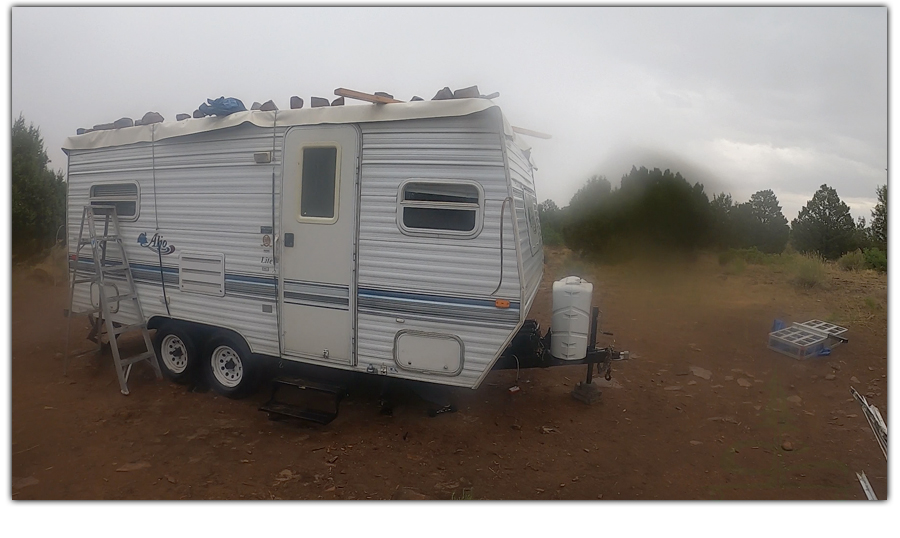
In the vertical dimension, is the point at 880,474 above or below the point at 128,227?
below

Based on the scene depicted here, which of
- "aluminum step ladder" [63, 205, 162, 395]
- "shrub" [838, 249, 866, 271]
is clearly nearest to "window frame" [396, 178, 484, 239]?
"aluminum step ladder" [63, 205, 162, 395]

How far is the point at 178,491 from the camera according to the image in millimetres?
3701

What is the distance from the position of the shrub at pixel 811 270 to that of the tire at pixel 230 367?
1110cm

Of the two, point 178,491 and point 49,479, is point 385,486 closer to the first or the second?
point 178,491

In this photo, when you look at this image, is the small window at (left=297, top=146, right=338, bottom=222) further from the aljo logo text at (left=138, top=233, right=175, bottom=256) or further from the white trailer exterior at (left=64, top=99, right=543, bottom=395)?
the aljo logo text at (left=138, top=233, right=175, bottom=256)

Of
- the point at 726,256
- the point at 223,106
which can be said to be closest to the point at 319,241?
the point at 223,106

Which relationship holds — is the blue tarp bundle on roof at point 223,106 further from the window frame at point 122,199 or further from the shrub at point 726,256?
the shrub at point 726,256

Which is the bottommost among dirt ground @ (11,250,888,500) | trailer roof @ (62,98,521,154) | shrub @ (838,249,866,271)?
dirt ground @ (11,250,888,500)

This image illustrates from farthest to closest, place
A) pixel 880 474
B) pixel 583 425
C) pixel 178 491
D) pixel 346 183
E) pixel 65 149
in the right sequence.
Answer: pixel 65 149 → pixel 583 425 → pixel 346 183 → pixel 880 474 → pixel 178 491

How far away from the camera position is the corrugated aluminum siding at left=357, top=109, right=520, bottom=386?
413cm

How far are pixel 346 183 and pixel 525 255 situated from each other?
1.84 m

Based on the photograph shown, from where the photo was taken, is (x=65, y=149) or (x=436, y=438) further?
(x=65, y=149)

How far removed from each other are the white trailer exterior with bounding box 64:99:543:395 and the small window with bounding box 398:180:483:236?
0.04 feet

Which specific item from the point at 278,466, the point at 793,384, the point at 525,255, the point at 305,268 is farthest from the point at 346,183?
the point at 793,384
